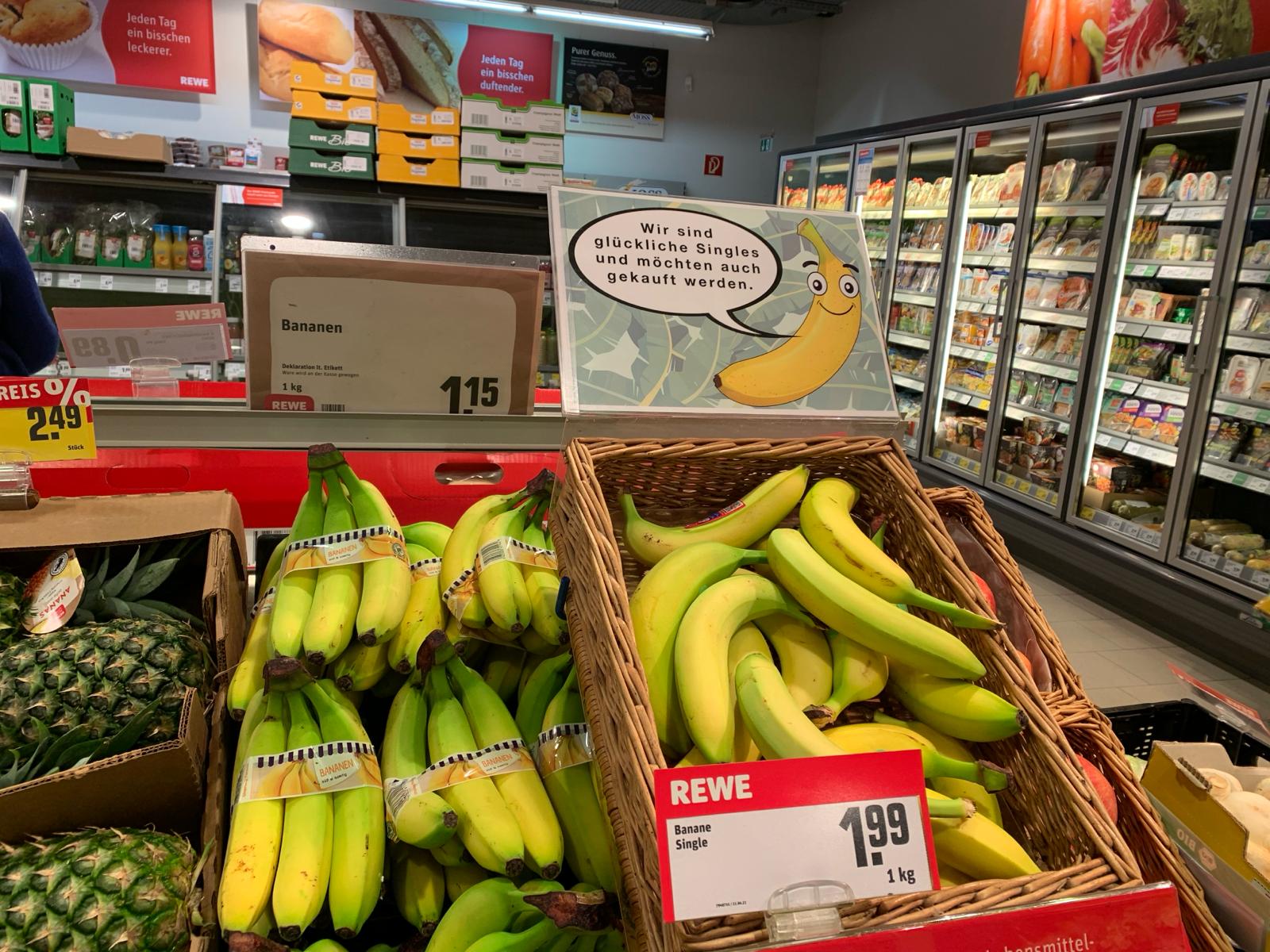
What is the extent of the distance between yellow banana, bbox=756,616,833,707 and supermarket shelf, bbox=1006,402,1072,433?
3990 mm

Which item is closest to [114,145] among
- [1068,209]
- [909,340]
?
[1068,209]

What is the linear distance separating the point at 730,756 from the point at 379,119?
4.33 m

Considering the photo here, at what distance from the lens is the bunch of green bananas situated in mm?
779

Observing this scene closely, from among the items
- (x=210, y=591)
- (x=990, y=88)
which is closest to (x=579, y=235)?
(x=210, y=591)

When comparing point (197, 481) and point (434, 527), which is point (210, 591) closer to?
point (434, 527)

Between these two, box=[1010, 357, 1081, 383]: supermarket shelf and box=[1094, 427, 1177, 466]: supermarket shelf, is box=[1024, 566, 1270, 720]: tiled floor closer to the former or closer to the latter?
box=[1094, 427, 1177, 466]: supermarket shelf

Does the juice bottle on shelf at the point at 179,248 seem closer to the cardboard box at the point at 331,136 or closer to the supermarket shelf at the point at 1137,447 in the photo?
the cardboard box at the point at 331,136

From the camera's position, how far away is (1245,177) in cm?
333

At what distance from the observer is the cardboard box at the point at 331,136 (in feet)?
13.8

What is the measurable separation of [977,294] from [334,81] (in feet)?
12.8

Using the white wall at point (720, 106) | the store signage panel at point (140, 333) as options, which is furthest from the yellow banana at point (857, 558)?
the white wall at point (720, 106)

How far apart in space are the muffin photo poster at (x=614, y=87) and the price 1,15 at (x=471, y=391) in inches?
263

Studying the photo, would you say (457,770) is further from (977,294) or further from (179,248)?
(977,294)

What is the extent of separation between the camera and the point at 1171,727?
141 cm
